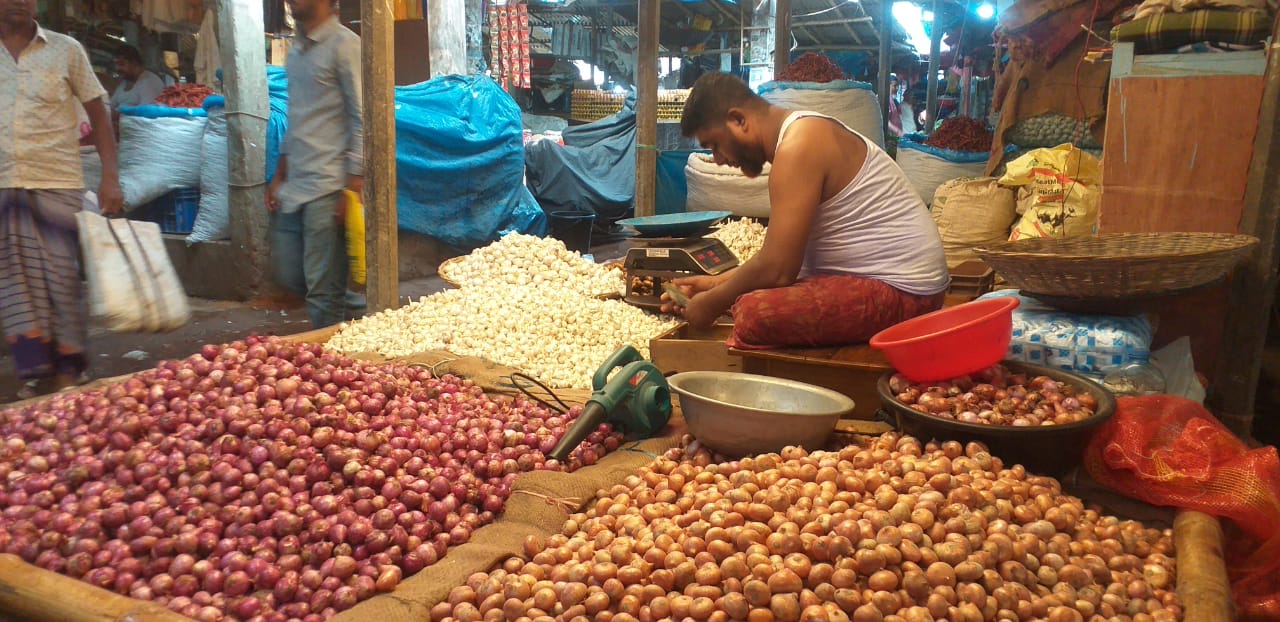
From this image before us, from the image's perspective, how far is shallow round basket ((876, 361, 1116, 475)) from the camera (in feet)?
6.57

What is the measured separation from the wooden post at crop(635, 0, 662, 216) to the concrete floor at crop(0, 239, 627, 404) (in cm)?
223

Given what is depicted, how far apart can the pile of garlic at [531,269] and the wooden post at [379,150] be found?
461 mm

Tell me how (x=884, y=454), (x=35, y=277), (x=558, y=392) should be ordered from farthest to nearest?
(x=35, y=277), (x=558, y=392), (x=884, y=454)

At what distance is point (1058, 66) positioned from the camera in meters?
5.45

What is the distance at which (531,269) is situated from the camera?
4.95m

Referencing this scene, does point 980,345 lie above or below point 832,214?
below

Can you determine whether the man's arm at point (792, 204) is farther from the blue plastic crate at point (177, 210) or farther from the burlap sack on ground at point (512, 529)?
the blue plastic crate at point (177, 210)

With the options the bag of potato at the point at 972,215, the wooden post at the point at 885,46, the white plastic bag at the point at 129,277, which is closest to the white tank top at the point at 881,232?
the bag of potato at the point at 972,215

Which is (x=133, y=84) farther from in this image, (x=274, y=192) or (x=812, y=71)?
(x=812, y=71)

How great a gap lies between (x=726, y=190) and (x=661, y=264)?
254 cm

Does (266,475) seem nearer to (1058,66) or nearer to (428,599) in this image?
(428,599)

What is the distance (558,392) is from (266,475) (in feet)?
3.90

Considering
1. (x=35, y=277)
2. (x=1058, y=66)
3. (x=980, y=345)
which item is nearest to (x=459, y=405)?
(x=980, y=345)

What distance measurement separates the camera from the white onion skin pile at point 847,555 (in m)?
1.49
